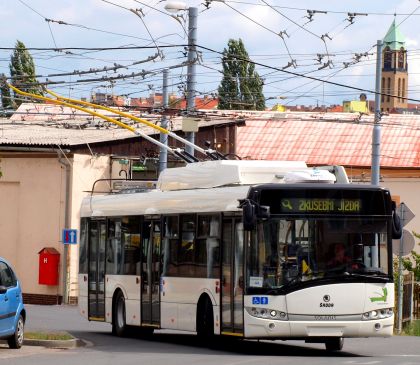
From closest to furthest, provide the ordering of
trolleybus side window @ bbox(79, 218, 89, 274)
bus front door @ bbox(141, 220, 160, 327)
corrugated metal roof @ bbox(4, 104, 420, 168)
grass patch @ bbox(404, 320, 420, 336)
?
bus front door @ bbox(141, 220, 160, 327)
trolleybus side window @ bbox(79, 218, 89, 274)
grass patch @ bbox(404, 320, 420, 336)
corrugated metal roof @ bbox(4, 104, 420, 168)

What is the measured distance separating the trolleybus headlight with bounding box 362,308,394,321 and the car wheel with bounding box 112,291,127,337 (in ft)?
20.5

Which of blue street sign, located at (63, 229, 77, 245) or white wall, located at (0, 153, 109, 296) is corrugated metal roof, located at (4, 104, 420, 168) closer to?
white wall, located at (0, 153, 109, 296)

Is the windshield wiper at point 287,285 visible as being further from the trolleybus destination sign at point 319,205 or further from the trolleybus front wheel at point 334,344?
the trolleybus front wheel at point 334,344

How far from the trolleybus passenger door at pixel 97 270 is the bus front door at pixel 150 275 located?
216 cm

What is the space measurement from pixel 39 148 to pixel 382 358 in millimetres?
25464

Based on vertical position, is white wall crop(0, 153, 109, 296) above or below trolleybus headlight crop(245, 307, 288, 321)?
above

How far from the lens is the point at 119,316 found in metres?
24.6

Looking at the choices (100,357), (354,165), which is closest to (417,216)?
A: (354,165)

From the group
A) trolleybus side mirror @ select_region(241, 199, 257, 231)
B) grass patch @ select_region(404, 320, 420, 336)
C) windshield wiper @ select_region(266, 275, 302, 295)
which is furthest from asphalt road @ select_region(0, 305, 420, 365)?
grass patch @ select_region(404, 320, 420, 336)

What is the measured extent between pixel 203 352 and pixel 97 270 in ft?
18.9

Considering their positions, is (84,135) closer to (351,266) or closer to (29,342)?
(29,342)

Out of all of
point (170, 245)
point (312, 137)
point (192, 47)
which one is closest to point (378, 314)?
point (170, 245)

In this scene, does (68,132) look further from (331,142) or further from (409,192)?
(409,192)

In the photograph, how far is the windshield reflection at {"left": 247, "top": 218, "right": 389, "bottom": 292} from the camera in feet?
62.7
